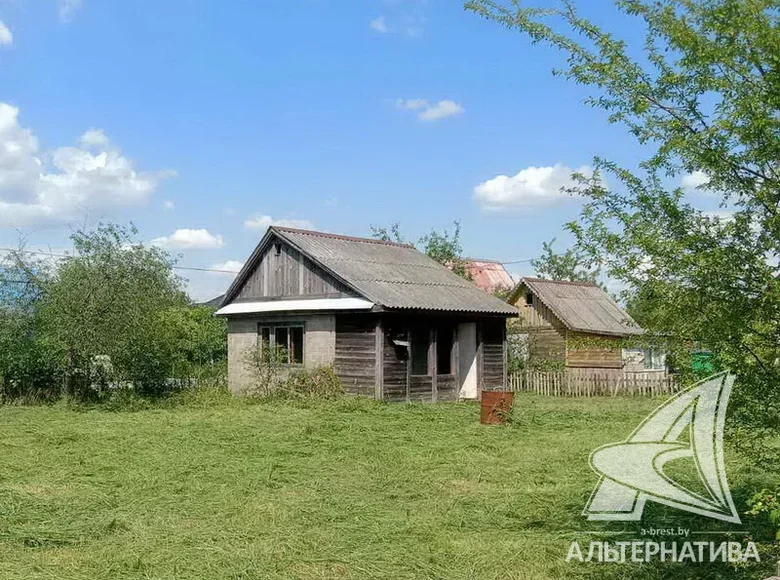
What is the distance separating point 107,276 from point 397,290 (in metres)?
7.03

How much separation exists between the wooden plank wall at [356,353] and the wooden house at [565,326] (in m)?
10.7

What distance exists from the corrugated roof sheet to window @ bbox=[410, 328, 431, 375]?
2.88 feet

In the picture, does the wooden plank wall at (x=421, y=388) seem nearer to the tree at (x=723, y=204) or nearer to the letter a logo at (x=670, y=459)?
the letter a logo at (x=670, y=459)

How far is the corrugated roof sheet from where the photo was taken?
1927 centimetres

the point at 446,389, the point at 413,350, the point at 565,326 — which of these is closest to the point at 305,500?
the point at 413,350

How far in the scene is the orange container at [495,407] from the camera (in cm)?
1388

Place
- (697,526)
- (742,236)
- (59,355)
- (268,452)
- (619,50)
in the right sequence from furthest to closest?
(59,355) → (268,452) → (697,526) → (619,50) → (742,236)

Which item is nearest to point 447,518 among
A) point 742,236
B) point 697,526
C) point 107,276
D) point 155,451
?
point 697,526

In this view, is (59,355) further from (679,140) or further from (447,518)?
(679,140)

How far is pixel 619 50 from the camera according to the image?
5.38m

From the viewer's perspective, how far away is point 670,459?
908cm

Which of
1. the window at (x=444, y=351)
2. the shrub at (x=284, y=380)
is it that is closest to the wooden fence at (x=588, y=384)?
the window at (x=444, y=351)

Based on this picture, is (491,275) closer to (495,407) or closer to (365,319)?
(365,319)

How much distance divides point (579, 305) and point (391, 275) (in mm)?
11896
